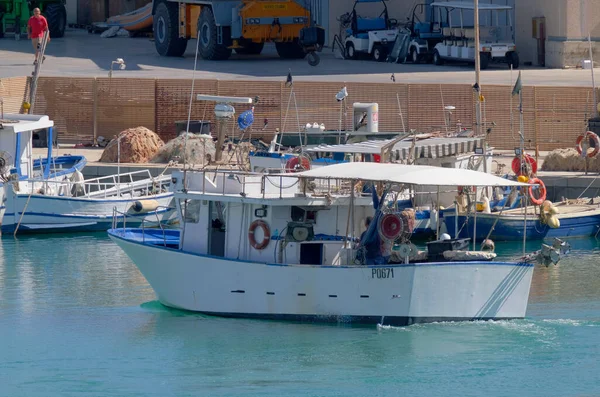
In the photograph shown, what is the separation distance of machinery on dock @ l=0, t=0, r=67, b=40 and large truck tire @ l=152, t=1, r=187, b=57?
17.8ft

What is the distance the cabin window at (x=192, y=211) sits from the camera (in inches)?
787

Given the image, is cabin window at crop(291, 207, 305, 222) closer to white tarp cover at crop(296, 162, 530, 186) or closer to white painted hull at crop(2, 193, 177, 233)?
white tarp cover at crop(296, 162, 530, 186)

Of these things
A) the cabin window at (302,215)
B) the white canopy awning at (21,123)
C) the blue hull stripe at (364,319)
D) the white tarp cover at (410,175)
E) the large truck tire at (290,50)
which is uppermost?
the large truck tire at (290,50)

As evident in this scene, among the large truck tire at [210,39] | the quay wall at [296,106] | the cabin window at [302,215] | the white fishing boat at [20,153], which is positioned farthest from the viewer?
the large truck tire at [210,39]

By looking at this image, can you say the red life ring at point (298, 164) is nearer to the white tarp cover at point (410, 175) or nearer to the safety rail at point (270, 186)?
the safety rail at point (270, 186)

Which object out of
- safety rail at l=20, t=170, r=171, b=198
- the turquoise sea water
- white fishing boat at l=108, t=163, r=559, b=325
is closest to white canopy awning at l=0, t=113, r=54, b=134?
safety rail at l=20, t=170, r=171, b=198

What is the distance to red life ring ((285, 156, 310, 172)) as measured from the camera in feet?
73.9

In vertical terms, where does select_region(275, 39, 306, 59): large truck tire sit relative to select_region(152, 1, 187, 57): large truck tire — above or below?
below

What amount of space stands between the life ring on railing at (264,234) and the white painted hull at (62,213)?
26.5 feet

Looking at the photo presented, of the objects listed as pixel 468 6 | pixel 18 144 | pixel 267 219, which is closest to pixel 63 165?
pixel 18 144

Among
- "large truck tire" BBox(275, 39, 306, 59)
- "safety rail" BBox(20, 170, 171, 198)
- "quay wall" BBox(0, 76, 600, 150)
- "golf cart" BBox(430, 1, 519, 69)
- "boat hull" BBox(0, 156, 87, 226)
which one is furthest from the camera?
"large truck tire" BBox(275, 39, 306, 59)

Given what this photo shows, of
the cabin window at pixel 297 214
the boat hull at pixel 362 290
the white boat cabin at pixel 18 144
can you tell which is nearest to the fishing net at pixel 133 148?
the white boat cabin at pixel 18 144

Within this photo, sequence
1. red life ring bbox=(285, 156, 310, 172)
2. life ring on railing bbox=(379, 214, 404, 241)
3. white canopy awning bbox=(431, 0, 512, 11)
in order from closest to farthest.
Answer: life ring on railing bbox=(379, 214, 404, 241), red life ring bbox=(285, 156, 310, 172), white canopy awning bbox=(431, 0, 512, 11)

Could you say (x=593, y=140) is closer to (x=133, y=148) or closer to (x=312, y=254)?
(x=133, y=148)
